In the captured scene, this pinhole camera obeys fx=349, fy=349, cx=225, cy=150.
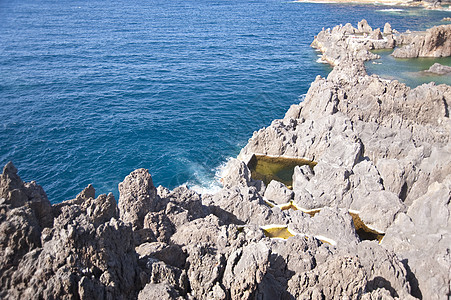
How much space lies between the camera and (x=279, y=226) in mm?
33750

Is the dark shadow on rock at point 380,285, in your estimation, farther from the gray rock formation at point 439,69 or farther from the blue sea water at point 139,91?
the gray rock formation at point 439,69

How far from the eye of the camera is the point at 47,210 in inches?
822

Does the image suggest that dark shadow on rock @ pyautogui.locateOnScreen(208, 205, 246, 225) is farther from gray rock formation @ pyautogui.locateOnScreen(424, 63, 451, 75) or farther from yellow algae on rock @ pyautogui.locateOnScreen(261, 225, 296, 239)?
gray rock formation @ pyautogui.locateOnScreen(424, 63, 451, 75)

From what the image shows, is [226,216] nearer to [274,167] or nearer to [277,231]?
[277,231]

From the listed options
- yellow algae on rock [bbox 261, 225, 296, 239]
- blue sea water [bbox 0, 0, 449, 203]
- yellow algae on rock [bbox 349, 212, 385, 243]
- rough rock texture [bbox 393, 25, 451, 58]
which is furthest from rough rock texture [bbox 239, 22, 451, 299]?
rough rock texture [bbox 393, 25, 451, 58]

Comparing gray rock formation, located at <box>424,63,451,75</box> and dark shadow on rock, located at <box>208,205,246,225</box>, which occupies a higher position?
gray rock formation, located at <box>424,63,451,75</box>

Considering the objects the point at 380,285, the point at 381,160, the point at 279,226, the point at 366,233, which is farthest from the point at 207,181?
the point at 380,285

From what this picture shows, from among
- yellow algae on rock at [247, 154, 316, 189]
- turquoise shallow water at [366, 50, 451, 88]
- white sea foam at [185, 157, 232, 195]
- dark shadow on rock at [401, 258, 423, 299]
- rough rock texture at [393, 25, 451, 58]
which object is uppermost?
rough rock texture at [393, 25, 451, 58]

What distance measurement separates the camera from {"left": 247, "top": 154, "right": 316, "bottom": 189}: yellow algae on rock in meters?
45.1

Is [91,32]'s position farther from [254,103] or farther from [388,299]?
[388,299]

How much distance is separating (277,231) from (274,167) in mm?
15050

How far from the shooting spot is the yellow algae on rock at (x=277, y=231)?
3288cm

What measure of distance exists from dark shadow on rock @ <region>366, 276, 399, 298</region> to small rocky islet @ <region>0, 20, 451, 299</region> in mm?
62

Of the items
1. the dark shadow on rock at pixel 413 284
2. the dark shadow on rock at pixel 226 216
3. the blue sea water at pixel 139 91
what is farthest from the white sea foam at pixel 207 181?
the dark shadow on rock at pixel 413 284
